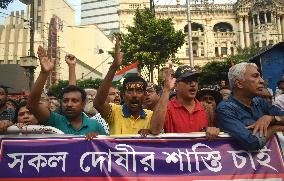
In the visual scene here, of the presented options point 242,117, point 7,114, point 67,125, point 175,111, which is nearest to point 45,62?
point 67,125

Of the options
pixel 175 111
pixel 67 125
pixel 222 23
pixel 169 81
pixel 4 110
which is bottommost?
pixel 67 125

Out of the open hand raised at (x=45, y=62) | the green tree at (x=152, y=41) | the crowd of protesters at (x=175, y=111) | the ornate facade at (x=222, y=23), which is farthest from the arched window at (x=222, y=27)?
the open hand raised at (x=45, y=62)

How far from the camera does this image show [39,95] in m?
3.28

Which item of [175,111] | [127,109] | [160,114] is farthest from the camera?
[127,109]

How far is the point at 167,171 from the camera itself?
9.86 feet

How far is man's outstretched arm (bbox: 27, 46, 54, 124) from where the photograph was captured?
326 cm

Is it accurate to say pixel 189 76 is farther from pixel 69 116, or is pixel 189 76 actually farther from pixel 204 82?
pixel 204 82

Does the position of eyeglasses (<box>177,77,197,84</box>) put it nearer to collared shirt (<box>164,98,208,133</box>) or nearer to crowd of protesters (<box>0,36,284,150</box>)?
crowd of protesters (<box>0,36,284,150</box>)

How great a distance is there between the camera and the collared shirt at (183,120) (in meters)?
3.45

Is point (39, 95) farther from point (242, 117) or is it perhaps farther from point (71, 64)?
point (242, 117)

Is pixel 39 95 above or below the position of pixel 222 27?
below

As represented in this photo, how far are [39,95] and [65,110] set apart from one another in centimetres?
39

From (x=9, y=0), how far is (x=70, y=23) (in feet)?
154

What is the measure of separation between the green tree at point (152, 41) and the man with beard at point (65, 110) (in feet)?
65.4
